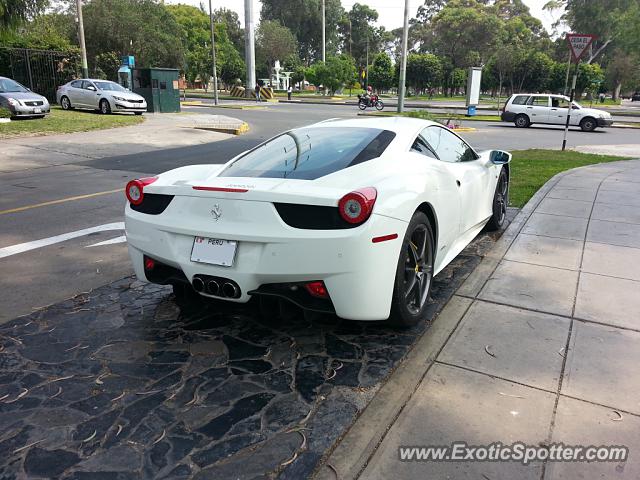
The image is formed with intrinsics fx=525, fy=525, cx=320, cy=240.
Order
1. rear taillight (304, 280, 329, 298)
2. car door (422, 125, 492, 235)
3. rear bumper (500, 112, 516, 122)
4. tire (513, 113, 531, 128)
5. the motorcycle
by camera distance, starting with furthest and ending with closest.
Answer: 1. the motorcycle
2. rear bumper (500, 112, 516, 122)
3. tire (513, 113, 531, 128)
4. car door (422, 125, 492, 235)
5. rear taillight (304, 280, 329, 298)

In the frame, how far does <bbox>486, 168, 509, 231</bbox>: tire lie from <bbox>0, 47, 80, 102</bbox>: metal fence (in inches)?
998

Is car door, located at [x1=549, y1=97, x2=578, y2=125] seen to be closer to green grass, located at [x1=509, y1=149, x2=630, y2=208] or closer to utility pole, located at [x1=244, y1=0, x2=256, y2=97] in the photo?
green grass, located at [x1=509, y1=149, x2=630, y2=208]

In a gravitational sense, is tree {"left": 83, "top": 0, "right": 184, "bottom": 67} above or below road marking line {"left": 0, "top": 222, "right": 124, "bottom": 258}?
above

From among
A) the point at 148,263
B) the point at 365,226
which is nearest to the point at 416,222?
the point at 365,226

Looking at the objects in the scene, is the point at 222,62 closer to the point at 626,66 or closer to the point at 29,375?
the point at 626,66

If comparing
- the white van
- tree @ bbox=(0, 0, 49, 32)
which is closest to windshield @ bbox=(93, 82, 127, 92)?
tree @ bbox=(0, 0, 49, 32)

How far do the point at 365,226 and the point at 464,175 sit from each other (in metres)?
1.94

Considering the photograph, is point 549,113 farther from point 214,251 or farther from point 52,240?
point 214,251

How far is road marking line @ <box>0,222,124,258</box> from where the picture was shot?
5465 millimetres

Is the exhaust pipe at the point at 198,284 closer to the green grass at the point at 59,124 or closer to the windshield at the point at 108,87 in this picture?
the green grass at the point at 59,124

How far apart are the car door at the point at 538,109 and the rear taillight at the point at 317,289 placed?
24.2m

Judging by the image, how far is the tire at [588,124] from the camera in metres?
23.1

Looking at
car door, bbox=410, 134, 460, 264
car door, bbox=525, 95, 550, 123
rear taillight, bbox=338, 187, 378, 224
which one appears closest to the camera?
rear taillight, bbox=338, 187, 378, 224

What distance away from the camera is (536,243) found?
5.79m
